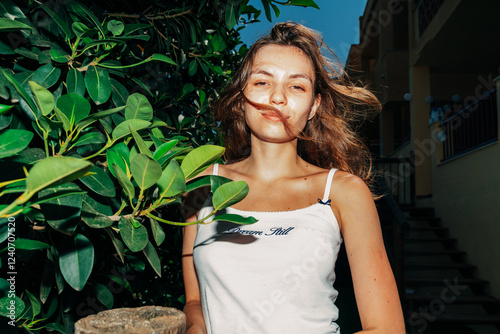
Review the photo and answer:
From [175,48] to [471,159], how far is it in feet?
22.8

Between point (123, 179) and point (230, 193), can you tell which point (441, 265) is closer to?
point (230, 193)

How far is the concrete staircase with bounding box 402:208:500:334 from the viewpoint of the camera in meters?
5.95

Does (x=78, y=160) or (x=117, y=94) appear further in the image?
(x=117, y=94)

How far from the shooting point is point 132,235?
0.68 meters

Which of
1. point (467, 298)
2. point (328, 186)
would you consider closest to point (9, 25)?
point (328, 186)

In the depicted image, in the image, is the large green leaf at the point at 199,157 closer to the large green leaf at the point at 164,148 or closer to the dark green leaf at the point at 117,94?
the large green leaf at the point at 164,148

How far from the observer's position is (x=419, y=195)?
32.7ft

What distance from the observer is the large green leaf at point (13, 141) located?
491 millimetres

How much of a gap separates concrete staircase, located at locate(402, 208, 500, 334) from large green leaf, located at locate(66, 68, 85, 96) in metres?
5.11

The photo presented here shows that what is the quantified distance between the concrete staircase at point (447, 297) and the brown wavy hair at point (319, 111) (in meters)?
3.89

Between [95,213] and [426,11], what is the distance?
10.4 m

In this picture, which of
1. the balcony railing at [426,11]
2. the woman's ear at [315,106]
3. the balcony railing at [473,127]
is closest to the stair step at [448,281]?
the balcony railing at [473,127]

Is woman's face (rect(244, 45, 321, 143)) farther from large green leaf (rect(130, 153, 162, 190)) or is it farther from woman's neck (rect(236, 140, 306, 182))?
large green leaf (rect(130, 153, 162, 190))

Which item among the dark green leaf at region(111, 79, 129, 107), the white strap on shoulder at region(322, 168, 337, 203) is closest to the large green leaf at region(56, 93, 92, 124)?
the dark green leaf at region(111, 79, 129, 107)
